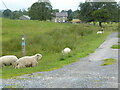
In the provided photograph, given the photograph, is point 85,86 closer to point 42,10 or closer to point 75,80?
point 75,80

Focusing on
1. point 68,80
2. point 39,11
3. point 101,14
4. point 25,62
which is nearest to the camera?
point 68,80

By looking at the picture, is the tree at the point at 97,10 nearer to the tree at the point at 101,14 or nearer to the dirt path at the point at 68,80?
the tree at the point at 101,14

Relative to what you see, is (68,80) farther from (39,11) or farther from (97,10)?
(39,11)

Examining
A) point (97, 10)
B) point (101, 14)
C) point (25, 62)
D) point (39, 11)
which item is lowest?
point (25, 62)

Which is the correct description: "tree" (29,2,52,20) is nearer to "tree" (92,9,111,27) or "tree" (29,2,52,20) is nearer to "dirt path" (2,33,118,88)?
"tree" (92,9,111,27)

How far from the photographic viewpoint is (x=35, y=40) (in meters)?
21.3

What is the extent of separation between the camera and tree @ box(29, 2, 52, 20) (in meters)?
69.1

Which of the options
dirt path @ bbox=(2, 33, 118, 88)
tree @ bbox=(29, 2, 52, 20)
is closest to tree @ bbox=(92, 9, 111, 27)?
tree @ bbox=(29, 2, 52, 20)

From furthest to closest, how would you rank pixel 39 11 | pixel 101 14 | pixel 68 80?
pixel 39 11
pixel 101 14
pixel 68 80

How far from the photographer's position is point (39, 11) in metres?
72.4

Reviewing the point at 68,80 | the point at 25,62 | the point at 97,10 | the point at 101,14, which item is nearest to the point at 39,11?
the point at 97,10

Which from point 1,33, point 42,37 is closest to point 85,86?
point 1,33

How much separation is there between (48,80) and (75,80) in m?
0.99

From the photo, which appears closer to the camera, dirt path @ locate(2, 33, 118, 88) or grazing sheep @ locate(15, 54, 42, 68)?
dirt path @ locate(2, 33, 118, 88)
